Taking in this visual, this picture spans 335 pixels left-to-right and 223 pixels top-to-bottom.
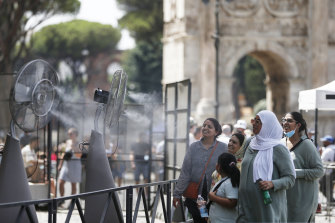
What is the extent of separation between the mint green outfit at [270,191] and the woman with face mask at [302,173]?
3.43 ft

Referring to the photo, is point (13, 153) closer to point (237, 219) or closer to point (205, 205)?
point (205, 205)

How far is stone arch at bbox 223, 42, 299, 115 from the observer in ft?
110

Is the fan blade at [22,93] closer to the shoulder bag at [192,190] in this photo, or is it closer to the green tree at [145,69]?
the shoulder bag at [192,190]

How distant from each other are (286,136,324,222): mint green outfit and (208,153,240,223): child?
879mm

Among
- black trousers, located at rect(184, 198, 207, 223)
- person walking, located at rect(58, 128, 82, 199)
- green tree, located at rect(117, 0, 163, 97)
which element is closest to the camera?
black trousers, located at rect(184, 198, 207, 223)

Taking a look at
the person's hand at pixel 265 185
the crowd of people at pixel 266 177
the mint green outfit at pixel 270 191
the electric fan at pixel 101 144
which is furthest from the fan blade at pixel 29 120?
the person's hand at pixel 265 185

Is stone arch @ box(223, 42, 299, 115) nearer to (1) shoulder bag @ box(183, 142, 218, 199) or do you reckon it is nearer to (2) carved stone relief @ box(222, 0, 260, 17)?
(2) carved stone relief @ box(222, 0, 260, 17)

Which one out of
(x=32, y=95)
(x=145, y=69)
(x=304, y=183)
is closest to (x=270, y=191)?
(x=304, y=183)

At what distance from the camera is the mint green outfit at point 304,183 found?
9.09 meters

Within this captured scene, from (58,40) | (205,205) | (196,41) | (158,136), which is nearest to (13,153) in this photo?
(205,205)

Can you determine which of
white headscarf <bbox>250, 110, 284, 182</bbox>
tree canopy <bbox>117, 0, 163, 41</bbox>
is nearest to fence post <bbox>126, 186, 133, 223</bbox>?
white headscarf <bbox>250, 110, 284, 182</bbox>

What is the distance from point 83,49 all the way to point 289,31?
79721 millimetres

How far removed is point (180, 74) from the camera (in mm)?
33594

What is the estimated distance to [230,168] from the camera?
335 inches
